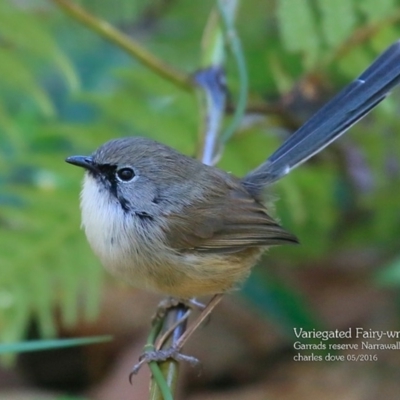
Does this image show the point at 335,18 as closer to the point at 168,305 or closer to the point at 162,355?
the point at 168,305

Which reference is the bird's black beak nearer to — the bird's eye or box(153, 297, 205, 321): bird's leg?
the bird's eye

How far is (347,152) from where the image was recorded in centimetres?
458

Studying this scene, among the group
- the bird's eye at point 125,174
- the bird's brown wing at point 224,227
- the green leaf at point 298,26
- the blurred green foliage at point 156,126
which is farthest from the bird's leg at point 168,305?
the green leaf at point 298,26

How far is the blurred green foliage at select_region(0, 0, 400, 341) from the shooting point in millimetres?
3539

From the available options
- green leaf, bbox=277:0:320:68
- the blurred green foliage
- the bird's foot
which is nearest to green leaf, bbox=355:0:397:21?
the blurred green foliage

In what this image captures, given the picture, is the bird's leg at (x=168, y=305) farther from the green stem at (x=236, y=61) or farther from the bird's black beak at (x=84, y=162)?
the green stem at (x=236, y=61)

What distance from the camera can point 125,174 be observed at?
2.70 m

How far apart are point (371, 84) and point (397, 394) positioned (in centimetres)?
195

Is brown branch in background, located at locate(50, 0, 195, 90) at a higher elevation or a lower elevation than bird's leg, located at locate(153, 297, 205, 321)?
higher

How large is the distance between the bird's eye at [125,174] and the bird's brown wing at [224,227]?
219 millimetres

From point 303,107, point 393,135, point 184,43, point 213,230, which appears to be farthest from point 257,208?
point 184,43

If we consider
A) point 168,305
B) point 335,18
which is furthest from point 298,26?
point 168,305

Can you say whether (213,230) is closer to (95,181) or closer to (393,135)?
(95,181)

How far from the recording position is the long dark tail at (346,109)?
293 cm
